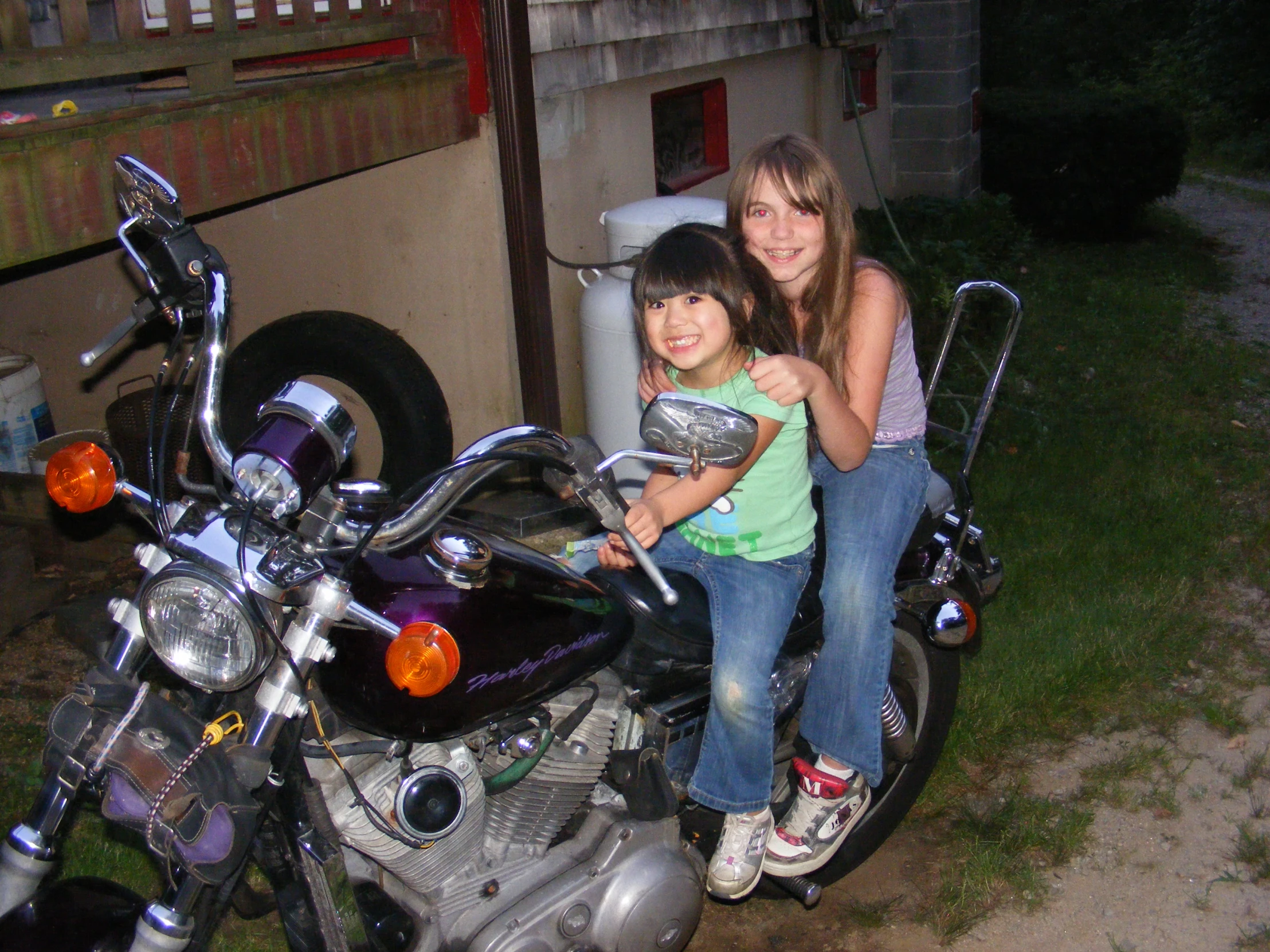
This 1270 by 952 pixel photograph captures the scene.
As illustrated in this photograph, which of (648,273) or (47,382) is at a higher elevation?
(648,273)

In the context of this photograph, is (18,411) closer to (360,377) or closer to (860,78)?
(360,377)

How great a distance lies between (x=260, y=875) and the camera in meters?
3.09

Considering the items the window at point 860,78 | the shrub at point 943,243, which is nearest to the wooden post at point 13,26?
the shrub at point 943,243

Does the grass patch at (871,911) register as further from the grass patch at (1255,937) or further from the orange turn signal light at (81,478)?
the orange turn signal light at (81,478)

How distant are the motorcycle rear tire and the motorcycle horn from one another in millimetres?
1716

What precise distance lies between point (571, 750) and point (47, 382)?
4566 millimetres

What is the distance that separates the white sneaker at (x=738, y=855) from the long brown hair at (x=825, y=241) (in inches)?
38.3

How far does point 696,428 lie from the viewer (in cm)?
185

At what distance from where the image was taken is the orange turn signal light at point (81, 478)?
6.51 feet

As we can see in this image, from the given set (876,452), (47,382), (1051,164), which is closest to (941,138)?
(1051,164)

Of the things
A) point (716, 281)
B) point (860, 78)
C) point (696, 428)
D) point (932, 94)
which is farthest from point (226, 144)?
point (932, 94)

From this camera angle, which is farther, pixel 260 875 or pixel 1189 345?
pixel 1189 345

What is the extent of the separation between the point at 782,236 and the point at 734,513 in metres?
0.67

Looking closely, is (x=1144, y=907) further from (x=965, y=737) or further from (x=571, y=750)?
(x=571, y=750)
